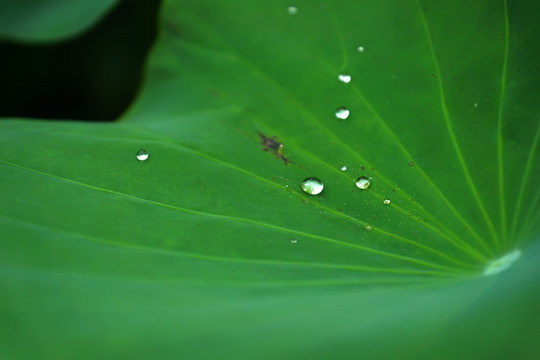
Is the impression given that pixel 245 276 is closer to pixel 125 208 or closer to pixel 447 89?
pixel 125 208

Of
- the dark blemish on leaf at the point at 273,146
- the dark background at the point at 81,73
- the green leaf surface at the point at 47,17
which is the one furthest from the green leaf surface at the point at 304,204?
the dark background at the point at 81,73

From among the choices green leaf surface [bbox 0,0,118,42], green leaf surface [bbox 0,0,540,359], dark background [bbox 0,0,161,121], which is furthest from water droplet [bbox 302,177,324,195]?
dark background [bbox 0,0,161,121]

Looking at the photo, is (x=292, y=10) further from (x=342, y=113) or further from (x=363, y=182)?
(x=363, y=182)

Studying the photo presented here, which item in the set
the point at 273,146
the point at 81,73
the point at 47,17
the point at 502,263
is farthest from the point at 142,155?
the point at 81,73

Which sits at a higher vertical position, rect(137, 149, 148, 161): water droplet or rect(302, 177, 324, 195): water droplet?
rect(137, 149, 148, 161): water droplet

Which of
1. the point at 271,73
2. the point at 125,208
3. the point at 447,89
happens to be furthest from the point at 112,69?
the point at 447,89

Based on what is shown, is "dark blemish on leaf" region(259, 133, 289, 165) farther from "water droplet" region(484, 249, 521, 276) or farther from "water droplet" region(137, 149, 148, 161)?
"water droplet" region(484, 249, 521, 276)
